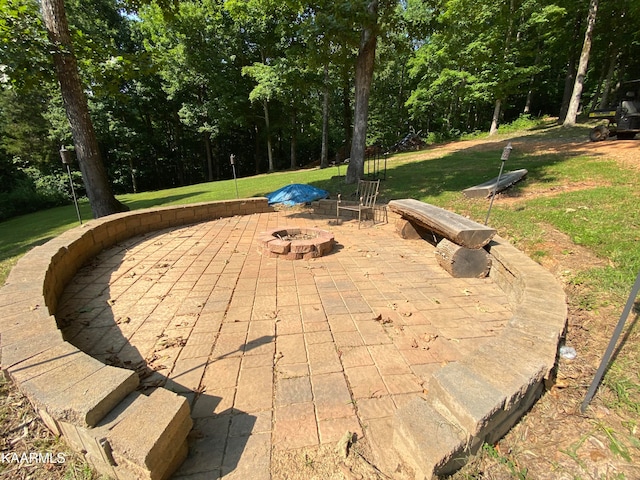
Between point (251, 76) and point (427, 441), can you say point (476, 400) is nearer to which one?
point (427, 441)

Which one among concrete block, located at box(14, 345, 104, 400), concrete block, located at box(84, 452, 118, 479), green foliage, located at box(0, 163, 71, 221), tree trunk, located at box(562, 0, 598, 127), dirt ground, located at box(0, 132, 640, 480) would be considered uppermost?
tree trunk, located at box(562, 0, 598, 127)

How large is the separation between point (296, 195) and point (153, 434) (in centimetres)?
745

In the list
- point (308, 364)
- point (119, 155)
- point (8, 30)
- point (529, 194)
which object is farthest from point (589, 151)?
point (119, 155)

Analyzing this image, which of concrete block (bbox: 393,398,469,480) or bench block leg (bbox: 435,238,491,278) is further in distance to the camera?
bench block leg (bbox: 435,238,491,278)

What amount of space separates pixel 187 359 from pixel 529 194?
693 cm

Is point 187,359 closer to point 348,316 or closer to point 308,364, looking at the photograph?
point 308,364

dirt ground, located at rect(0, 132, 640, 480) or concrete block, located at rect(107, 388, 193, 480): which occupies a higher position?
concrete block, located at rect(107, 388, 193, 480)

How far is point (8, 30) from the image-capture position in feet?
17.0

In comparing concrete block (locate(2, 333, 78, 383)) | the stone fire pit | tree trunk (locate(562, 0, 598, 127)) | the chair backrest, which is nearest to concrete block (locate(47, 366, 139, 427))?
concrete block (locate(2, 333, 78, 383))

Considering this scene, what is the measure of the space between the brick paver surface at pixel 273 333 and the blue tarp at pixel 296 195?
3823 mm

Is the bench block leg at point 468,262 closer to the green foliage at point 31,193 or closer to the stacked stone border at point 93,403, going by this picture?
the stacked stone border at point 93,403

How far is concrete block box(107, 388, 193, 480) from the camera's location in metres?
1.27

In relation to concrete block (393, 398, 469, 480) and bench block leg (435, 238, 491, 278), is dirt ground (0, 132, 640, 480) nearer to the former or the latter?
concrete block (393, 398, 469, 480)

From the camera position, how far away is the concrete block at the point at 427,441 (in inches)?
53.8
